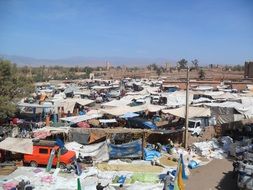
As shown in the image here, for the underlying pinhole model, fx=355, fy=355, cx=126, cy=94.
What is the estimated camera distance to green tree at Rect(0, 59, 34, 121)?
27.3 meters

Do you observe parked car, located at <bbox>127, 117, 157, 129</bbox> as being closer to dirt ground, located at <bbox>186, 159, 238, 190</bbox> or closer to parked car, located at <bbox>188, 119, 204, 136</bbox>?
parked car, located at <bbox>188, 119, 204, 136</bbox>

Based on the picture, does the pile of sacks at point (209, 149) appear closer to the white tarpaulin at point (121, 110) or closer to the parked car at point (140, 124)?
the parked car at point (140, 124)

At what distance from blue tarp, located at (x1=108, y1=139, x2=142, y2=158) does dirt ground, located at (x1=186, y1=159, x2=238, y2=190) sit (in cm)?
313

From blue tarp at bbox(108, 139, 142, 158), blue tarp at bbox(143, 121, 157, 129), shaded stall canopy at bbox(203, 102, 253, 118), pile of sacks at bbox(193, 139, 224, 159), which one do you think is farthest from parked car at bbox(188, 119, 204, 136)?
blue tarp at bbox(108, 139, 142, 158)

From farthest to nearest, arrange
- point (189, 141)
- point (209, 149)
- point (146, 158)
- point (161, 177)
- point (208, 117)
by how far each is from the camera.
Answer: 1. point (208, 117)
2. point (189, 141)
3. point (209, 149)
4. point (146, 158)
5. point (161, 177)

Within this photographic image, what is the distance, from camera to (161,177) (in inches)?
618

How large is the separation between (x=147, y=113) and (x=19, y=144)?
14458 millimetres

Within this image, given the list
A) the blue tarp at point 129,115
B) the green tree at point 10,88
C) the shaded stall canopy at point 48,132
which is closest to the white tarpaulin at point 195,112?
the blue tarp at point 129,115

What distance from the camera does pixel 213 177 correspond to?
53.4 ft

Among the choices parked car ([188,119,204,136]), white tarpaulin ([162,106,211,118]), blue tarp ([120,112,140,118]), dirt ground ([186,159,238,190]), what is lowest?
dirt ground ([186,159,238,190])

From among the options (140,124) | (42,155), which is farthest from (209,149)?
(42,155)

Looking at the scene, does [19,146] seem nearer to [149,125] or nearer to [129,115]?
[149,125]

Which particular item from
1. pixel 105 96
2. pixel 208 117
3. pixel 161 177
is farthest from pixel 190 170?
pixel 105 96

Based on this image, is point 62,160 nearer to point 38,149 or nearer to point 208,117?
point 38,149
